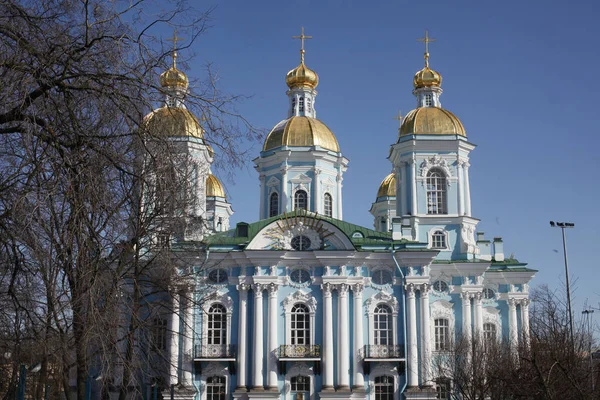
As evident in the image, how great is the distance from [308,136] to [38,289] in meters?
32.8

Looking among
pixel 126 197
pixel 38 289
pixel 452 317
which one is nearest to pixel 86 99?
pixel 126 197

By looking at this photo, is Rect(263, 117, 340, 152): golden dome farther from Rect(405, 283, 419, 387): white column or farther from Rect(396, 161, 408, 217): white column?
Rect(405, 283, 419, 387): white column

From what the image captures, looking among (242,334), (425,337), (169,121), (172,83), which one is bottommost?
(425,337)

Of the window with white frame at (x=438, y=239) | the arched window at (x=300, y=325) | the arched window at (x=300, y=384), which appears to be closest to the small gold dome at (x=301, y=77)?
the window with white frame at (x=438, y=239)

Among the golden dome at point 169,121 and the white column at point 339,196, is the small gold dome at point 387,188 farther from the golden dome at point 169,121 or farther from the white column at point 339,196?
the golden dome at point 169,121

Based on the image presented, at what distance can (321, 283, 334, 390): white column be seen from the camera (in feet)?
108

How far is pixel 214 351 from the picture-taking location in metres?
33.3

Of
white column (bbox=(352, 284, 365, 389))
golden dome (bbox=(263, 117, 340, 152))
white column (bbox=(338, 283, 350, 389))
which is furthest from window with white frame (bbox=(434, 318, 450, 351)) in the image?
golden dome (bbox=(263, 117, 340, 152))

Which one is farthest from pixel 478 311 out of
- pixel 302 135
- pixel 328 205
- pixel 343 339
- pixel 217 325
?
pixel 302 135

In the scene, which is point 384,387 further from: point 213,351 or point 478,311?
point 213,351

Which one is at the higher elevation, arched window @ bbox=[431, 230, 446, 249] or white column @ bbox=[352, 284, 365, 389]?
arched window @ bbox=[431, 230, 446, 249]

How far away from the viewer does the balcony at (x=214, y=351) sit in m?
33.1

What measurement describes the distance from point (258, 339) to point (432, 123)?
45.6 ft

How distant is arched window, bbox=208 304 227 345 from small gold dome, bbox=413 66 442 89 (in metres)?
15.7
